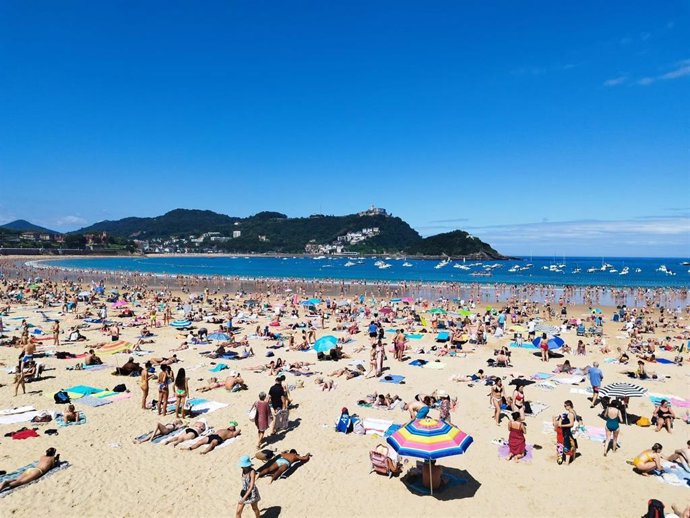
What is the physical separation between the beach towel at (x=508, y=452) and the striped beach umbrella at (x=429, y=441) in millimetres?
1959

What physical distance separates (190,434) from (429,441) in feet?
16.4

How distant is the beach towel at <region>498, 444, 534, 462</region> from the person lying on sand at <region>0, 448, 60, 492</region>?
8.03 metres

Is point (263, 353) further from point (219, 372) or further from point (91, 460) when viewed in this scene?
point (91, 460)

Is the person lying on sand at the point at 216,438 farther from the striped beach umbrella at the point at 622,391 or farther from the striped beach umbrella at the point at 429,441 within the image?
the striped beach umbrella at the point at 622,391

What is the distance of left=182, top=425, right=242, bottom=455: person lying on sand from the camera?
8.42m

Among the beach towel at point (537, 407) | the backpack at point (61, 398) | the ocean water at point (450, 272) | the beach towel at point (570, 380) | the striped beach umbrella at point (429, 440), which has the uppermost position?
the striped beach umbrella at point (429, 440)

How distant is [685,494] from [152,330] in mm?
21537

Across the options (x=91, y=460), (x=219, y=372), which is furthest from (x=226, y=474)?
(x=219, y=372)

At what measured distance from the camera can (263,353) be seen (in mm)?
17500

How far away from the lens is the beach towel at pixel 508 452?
26.6 feet

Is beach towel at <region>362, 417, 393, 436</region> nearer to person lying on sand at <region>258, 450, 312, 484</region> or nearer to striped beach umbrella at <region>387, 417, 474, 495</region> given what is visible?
person lying on sand at <region>258, 450, 312, 484</region>

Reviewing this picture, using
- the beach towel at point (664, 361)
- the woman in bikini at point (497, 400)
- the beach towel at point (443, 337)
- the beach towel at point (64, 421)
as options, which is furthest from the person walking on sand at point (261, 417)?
the beach towel at point (664, 361)

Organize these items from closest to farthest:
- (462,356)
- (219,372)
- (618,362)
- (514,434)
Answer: (514,434), (219,372), (618,362), (462,356)

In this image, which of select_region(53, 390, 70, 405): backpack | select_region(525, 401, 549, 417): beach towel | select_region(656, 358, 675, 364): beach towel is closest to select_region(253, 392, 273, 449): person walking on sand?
select_region(53, 390, 70, 405): backpack
